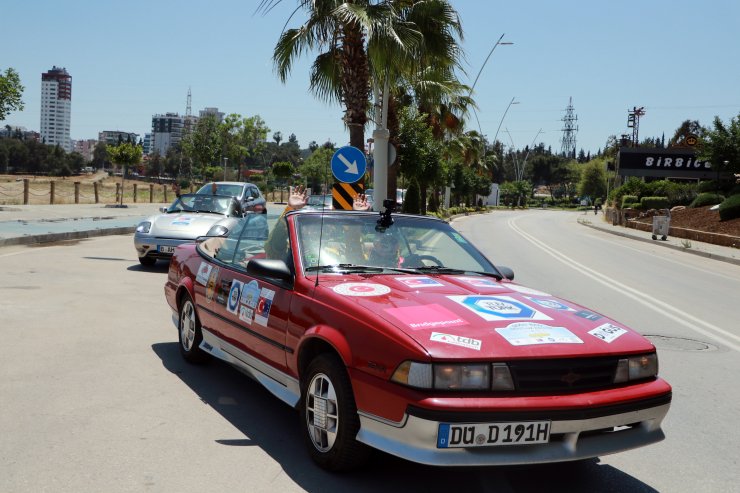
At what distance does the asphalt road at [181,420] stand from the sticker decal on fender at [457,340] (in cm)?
85

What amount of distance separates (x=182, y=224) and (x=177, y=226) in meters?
0.13

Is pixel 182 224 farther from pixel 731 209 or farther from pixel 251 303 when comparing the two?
pixel 731 209

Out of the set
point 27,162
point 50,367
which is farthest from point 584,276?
point 27,162

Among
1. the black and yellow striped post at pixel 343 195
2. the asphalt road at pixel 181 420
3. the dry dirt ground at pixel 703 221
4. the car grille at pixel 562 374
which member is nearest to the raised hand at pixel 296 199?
the asphalt road at pixel 181 420

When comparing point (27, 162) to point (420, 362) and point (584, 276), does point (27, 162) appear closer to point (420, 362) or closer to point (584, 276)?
point (584, 276)

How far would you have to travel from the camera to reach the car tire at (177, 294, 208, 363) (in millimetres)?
6137

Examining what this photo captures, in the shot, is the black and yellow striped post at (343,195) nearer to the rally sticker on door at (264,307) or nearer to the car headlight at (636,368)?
the rally sticker on door at (264,307)

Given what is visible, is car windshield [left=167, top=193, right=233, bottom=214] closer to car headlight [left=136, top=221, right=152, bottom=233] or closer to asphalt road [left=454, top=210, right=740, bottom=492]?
car headlight [left=136, top=221, right=152, bottom=233]

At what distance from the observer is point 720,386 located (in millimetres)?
6094

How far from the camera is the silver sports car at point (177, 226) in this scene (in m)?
12.6

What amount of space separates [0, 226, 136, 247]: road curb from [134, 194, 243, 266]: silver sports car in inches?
171

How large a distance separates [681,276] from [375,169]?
9.29 metres

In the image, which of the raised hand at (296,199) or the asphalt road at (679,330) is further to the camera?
the raised hand at (296,199)

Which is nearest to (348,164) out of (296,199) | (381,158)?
(296,199)
